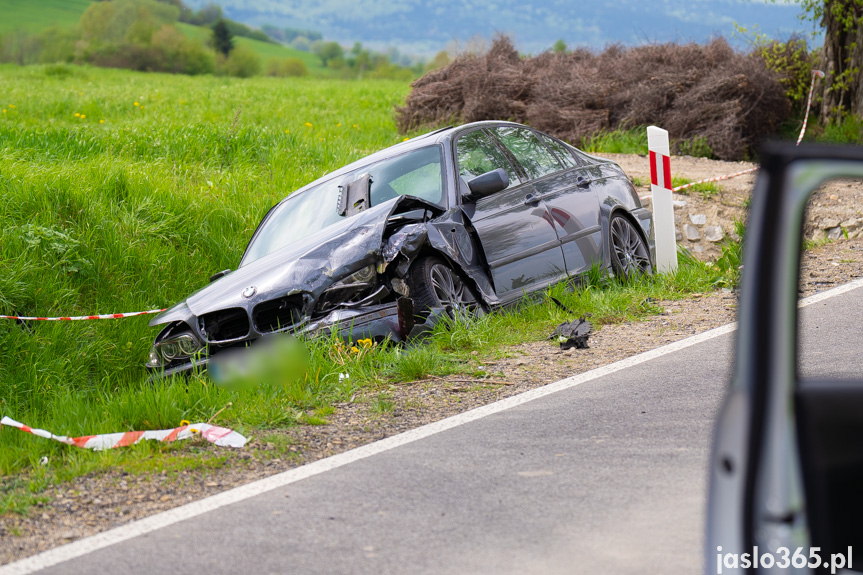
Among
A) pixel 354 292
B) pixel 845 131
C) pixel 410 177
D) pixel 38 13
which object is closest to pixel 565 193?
pixel 410 177

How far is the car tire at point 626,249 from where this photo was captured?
821cm

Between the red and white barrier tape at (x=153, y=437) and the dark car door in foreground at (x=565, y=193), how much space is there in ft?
11.9

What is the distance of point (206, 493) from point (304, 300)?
2.13 m

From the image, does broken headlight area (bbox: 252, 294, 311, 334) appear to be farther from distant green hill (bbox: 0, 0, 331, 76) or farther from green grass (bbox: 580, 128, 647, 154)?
distant green hill (bbox: 0, 0, 331, 76)

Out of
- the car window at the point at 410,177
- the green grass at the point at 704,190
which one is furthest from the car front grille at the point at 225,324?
the green grass at the point at 704,190

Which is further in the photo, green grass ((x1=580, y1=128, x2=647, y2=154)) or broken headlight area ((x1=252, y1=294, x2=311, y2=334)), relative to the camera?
green grass ((x1=580, y1=128, x2=647, y2=154))

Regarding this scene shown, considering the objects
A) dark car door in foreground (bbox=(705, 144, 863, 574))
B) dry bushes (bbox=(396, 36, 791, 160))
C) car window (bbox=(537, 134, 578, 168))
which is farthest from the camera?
dry bushes (bbox=(396, 36, 791, 160))

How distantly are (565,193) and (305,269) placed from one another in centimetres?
276

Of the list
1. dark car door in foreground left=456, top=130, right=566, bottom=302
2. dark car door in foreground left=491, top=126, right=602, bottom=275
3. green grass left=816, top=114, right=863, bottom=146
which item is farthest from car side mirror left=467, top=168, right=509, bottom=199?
green grass left=816, top=114, right=863, bottom=146

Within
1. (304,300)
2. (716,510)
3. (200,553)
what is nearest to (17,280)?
(304,300)

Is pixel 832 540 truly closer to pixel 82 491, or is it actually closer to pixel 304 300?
pixel 82 491

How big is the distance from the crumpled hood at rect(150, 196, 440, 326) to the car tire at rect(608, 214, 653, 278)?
8.26 ft

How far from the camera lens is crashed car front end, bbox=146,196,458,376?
Result: 6.04 meters

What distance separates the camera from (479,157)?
763cm
